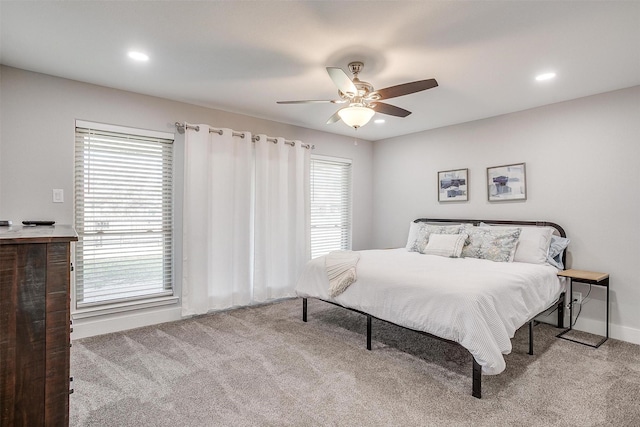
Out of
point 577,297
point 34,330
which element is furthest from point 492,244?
point 34,330

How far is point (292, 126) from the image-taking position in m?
4.82

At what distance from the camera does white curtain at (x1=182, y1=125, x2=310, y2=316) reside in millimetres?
3811

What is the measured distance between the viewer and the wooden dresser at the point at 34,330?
1.06 m

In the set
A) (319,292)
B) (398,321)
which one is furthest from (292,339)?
(398,321)

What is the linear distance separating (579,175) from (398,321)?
8.89ft

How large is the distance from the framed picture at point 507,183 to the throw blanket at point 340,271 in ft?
7.05

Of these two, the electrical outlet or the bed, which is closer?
the bed

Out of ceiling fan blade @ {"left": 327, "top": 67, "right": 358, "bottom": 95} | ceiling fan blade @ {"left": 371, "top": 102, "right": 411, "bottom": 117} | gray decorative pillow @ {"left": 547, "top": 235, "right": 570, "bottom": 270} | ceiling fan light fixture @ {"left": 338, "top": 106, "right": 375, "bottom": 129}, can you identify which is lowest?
gray decorative pillow @ {"left": 547, "top": 235, "right": 570, "bottom": 270}

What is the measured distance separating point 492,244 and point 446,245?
502 millimetres

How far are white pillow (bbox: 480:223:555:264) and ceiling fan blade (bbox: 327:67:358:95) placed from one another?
8.35 ft

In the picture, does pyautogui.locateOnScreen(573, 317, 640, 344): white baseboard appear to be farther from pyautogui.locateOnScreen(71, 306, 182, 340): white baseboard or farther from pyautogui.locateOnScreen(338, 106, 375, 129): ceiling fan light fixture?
pyautogui.locateOnScreen(71, 306, 182, 340): white baseboard

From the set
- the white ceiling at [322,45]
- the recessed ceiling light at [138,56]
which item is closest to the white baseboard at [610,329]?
the white ceiling at [322,45]

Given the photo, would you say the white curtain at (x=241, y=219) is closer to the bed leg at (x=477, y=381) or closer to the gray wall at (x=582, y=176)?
the gray wall at (x=582, y=176)

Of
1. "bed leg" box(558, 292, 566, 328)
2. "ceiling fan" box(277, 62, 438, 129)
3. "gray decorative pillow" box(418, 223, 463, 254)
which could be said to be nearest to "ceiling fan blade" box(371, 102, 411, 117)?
"ceiling fan" box(277, 62, 438, 129)
